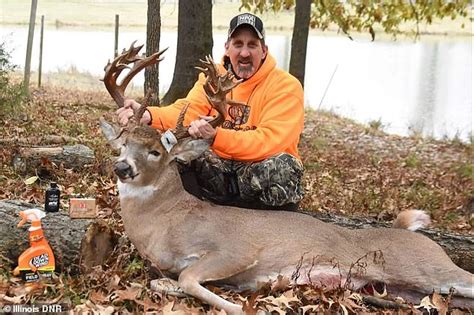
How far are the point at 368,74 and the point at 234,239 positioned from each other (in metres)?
17.5

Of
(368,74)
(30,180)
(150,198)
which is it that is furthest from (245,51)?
(368,74)

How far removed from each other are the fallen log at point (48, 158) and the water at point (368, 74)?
Result: 463 cm

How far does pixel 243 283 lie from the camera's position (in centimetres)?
407

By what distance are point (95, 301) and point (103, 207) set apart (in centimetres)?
163

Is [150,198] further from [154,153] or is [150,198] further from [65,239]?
[65,239]

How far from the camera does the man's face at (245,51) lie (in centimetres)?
482

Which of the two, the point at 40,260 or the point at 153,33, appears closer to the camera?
the point at 40,260

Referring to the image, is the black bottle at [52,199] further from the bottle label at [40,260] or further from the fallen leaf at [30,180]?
the fallen leaf at [30,180]

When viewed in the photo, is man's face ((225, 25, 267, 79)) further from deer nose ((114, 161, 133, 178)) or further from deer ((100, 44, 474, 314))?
deer nose ((114, 161, 133, 178))

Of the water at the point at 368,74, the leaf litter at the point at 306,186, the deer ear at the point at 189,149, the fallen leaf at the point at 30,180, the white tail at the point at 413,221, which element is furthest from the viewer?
the water at the point at 368,74

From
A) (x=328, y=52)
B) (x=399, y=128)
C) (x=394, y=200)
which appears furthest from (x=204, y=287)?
(x=328, y=52)

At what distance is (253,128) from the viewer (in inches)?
188

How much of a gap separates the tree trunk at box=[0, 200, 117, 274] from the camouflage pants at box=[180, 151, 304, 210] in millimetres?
804

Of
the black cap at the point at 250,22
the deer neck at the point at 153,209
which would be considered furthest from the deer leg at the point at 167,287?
the black cap at the point at 250,22
